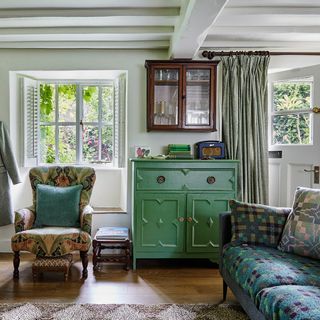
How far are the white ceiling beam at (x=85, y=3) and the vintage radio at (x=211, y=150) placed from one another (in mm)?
1425

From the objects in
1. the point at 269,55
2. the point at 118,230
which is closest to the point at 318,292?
the point at 118,230

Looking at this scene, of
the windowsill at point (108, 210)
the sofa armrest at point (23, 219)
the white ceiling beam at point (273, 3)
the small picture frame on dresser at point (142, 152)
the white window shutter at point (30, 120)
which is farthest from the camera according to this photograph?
the white window shutter at point (30, 120)

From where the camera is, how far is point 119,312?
2428 mm

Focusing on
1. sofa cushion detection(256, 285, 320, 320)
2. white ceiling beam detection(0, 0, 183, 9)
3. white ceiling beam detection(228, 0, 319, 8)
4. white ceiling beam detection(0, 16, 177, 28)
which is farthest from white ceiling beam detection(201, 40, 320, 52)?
sofa cushion detection(256, 285, 320, 320)

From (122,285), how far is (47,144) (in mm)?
2097

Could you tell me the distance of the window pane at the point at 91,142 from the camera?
4.24 meters

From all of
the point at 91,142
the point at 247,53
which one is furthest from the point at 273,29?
the point at 91,142

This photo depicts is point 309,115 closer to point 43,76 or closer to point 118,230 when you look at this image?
point 118,230

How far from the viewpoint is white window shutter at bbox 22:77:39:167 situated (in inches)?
157

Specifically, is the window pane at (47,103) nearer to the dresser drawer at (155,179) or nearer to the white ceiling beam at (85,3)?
the white ceiling beam at (85,3)

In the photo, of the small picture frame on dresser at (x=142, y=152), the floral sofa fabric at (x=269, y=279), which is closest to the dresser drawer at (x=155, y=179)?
the small picture frame on dresser at (x=142, y=152)

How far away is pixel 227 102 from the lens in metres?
3.67

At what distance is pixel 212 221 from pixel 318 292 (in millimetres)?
1719

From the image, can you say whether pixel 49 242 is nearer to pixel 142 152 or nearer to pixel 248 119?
pixel 142 152
